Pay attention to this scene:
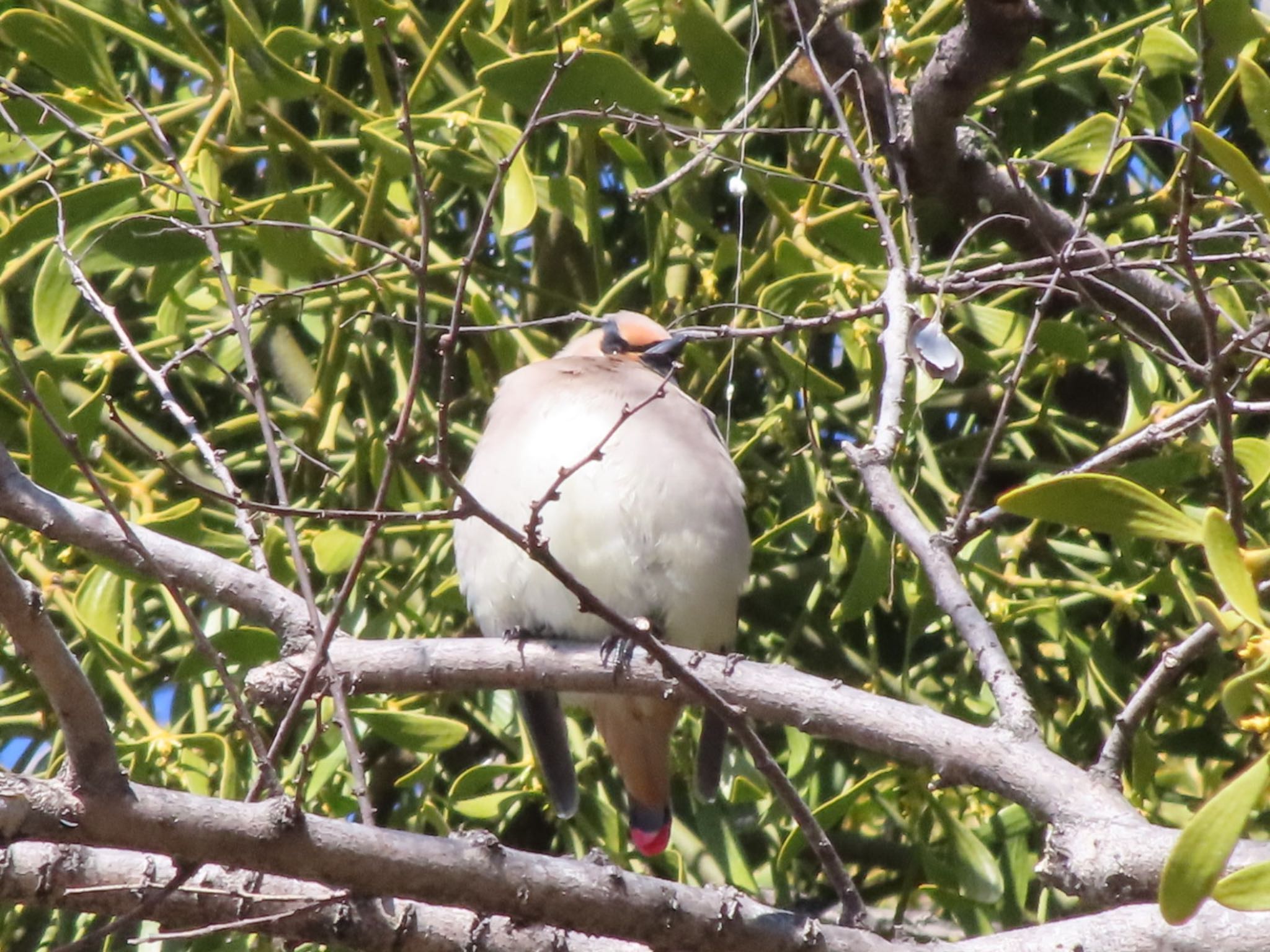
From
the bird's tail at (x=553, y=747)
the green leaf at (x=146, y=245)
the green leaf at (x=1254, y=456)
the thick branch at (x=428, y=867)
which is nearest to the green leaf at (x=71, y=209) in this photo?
the green leaf at (x=146, y=245)

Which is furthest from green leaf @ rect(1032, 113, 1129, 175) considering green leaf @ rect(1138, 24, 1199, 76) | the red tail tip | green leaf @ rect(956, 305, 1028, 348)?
the red tail tip

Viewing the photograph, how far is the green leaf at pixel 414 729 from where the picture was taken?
5.67 ft

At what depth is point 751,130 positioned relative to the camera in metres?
1.69

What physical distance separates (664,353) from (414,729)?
0.63 metres

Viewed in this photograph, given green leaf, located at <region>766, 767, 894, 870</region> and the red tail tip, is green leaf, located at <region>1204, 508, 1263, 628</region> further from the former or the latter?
the red tail tip

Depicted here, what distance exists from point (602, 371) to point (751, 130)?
61 cm

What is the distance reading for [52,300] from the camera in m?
1.88

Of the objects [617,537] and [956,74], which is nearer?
[956,74]

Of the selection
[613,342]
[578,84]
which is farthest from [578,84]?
[613,342]

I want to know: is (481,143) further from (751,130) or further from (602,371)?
(602,371)

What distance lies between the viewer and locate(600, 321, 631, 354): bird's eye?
7.31 ft

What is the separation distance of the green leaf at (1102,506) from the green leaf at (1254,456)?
0.26 meters

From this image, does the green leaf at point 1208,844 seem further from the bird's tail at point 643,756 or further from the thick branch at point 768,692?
the bird's tail at point 643,756

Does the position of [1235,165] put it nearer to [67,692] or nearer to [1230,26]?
[67,692]
